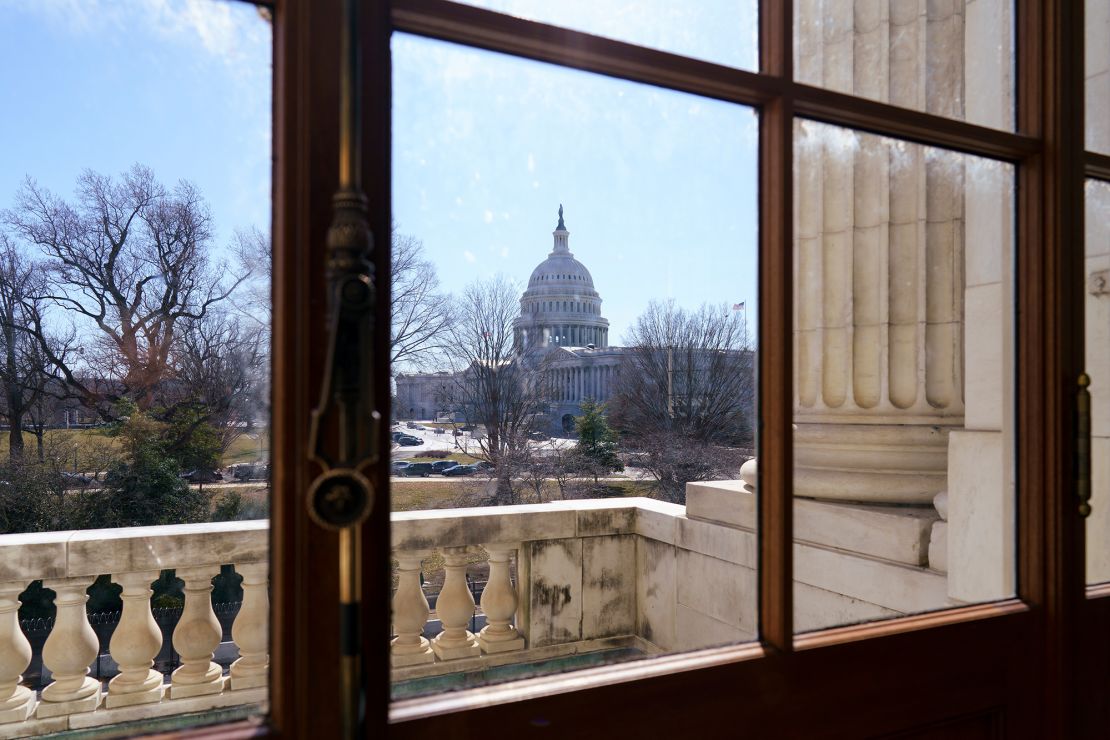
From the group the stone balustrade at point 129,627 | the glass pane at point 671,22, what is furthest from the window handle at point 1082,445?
the stone balustrade at point 129,627

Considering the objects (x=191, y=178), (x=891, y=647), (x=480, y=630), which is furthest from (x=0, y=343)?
(x=891, y=647)

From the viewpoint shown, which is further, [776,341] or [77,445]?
[77,445]

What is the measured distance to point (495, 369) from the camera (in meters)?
2.33

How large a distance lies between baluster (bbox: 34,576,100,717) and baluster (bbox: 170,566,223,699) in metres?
0.22

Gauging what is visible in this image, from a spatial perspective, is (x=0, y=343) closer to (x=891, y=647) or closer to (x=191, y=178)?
(x=191, y=178)

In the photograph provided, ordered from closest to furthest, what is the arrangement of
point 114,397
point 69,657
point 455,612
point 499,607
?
point 114,397 → point 69,657 → point 455,612 → point 499,607

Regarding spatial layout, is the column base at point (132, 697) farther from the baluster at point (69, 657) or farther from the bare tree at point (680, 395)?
the bare tree at point (680, 395)

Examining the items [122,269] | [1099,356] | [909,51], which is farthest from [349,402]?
[909,51]

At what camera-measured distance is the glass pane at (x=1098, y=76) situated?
1.36 m

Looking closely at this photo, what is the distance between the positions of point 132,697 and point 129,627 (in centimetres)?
20

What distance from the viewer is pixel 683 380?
101 inches

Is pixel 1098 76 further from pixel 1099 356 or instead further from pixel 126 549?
pixel 126 549

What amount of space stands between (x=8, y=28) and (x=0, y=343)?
0.93 m

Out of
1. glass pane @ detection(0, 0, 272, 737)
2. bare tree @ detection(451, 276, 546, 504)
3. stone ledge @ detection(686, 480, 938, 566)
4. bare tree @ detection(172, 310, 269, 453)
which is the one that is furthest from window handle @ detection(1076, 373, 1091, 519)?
glass pane @ detection(0, 0, 272, 737)
